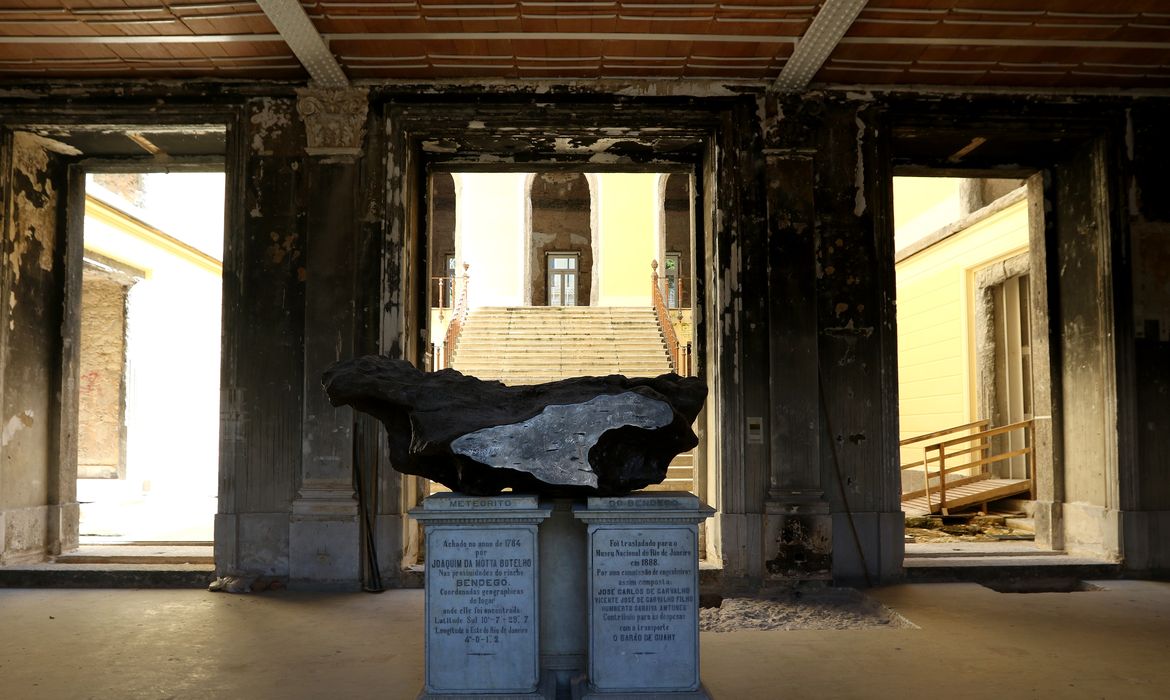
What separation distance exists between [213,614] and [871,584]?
15.2ft

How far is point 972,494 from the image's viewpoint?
34.2 feet

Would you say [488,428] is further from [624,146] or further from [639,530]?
[624,146]

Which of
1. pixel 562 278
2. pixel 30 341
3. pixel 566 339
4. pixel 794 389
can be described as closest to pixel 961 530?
pixel 794 389

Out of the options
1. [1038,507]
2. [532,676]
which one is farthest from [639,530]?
[1038,507]

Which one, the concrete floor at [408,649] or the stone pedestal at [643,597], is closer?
the stone pedestal at [643,597]

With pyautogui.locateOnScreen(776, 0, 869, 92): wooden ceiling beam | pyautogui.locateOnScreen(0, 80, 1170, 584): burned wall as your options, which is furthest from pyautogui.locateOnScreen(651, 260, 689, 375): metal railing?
pyautogui.locateOnScreen(776, 0, 869, 92): wooden ceiling beam

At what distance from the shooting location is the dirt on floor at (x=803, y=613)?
5320mm

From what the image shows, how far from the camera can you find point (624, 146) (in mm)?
7324

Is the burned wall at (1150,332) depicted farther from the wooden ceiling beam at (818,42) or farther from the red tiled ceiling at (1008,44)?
the wooden ceiling beam at (818,42)

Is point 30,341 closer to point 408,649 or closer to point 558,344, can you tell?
point 408,649

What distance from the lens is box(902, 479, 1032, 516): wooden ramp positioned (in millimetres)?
10328

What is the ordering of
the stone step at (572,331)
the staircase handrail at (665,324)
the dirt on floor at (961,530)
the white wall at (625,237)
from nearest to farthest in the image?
the dirt on floor at (961,530) → the staircase handrail at (665,324) → the stone step at (572,331) → the white wall at (625,237)

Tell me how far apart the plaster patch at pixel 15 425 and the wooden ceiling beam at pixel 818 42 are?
6.61 meters

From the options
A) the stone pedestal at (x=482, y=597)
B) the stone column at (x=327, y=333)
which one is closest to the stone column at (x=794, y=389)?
the stone column at (x=327, y=333)
